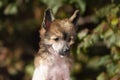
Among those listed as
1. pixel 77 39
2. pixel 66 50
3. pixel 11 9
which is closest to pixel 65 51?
pixel 66 50

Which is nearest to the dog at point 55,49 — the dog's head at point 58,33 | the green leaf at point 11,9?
the dog's head at point 58,33

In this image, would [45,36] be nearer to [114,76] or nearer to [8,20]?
[114,76]

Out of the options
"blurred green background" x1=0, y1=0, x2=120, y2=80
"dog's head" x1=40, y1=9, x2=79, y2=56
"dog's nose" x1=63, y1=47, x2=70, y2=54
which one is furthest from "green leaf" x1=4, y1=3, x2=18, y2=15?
"dog's nose" x1=63, y1=47, x2=70, y2=54

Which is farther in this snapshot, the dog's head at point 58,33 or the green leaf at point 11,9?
the green leaf at point 11,9

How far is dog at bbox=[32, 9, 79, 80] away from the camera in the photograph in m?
6.20

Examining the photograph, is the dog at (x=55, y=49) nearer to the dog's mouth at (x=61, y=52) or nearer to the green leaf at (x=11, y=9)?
the dog's mouth at (x=61, y=52)

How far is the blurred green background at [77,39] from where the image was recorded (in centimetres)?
802

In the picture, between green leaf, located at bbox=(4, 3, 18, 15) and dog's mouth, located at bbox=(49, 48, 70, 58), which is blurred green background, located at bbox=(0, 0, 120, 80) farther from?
dog's mouth, located at bbox=(49, 48, 70, 58)

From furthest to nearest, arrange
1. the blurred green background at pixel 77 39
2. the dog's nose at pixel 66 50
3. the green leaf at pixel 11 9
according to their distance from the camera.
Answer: the green leaf at pixel 11 9 < the blurred green background at pixel 77 39 < the dog's nose at pixel 66 50

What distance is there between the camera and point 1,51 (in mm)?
11242

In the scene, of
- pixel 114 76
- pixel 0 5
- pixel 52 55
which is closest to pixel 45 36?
pixel 52 55

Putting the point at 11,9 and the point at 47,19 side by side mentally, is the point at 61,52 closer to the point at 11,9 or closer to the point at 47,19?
the point at 47,19

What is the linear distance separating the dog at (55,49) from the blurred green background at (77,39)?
150cm

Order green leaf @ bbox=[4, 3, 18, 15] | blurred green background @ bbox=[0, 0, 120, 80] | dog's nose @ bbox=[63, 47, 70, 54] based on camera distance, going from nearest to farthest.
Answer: dog's nose @ bbox=[63, 47, 70, 54] → blurred green background @ bbox=[0, 0, 120, 80] → green leaf @ bbox=[4, 3, 18, 15]
